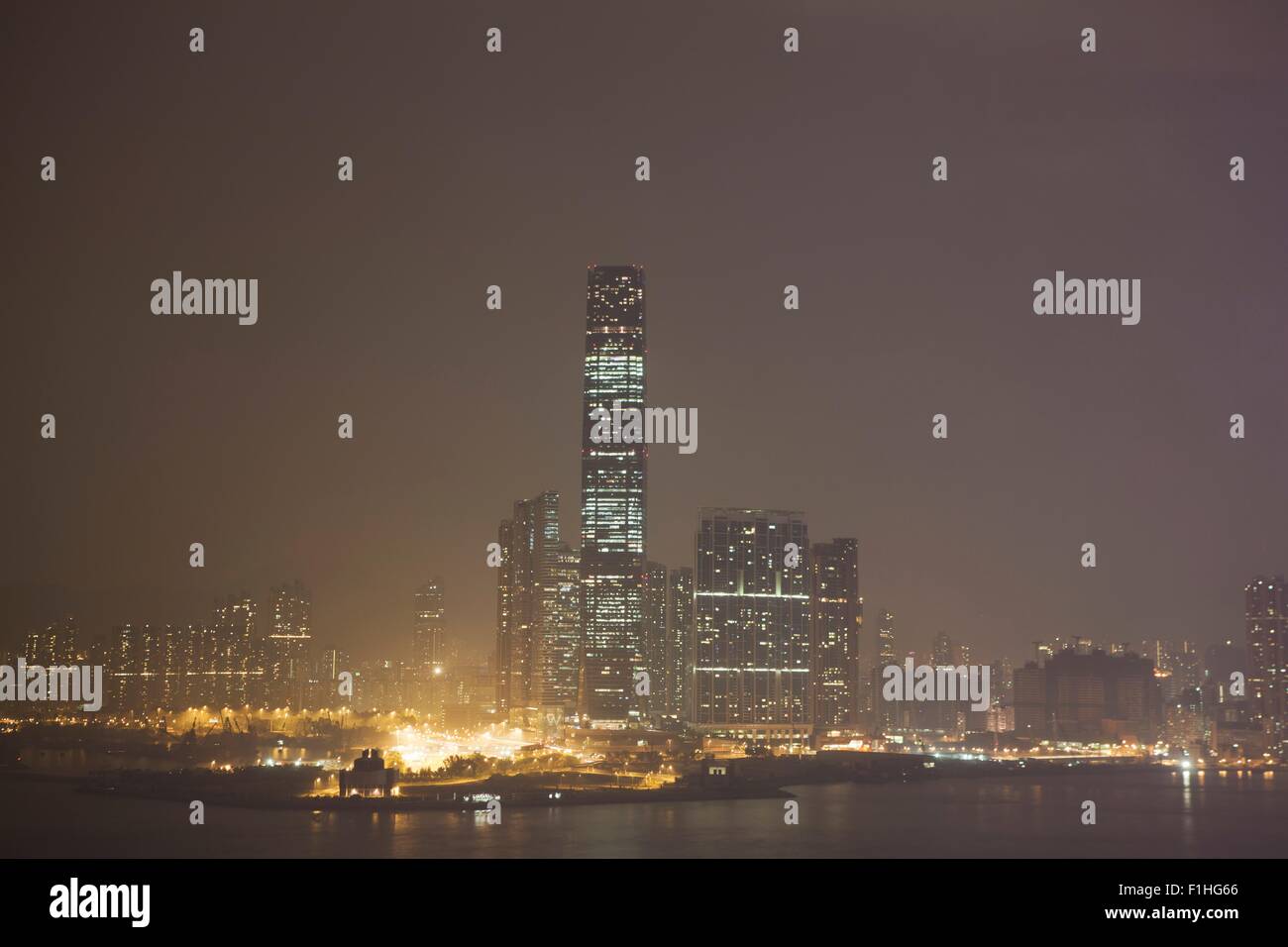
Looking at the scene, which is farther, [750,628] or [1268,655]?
[750,628]

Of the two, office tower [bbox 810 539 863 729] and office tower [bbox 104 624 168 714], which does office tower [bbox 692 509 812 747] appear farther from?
office tower [bbox 104 624 168 714]

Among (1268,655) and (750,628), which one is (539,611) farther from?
(1268,655)

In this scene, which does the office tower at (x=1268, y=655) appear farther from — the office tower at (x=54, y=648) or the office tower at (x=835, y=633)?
the office tower at (x=54, y=648)

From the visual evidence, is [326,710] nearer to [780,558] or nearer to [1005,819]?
[780,558]

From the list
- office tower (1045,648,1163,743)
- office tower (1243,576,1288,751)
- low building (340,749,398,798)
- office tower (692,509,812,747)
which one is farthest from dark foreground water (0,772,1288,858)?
office tower (1045,648,1163,743)

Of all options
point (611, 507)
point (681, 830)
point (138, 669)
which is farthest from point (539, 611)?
point (681, 830)

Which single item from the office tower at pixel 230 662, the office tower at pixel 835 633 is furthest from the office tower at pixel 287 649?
the office tower at pixel 835 633

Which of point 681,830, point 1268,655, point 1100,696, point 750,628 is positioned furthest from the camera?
point 1100,696
